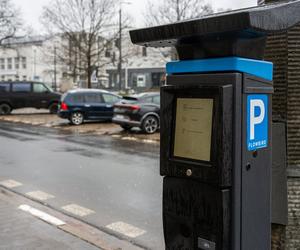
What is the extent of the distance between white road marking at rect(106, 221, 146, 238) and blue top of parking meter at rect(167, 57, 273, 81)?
3.03 m

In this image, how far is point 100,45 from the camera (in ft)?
104

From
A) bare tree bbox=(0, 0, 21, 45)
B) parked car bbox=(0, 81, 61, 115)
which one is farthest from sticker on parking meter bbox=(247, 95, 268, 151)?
bare tree bbox=(0, 0, 21, 45)

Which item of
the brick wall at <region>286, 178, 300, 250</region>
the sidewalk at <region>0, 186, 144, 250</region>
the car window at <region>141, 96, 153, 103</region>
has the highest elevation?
the car window at <region>141, 96, 153, 103</region>

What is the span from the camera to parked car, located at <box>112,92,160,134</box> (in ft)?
48.8

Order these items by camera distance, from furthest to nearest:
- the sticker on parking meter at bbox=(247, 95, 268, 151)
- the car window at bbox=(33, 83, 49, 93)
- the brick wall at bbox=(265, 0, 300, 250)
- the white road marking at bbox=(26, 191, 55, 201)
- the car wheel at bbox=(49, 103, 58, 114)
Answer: the car wheel at bbox=(49, 103, 58, 114), the car window at bbox=(33, 83, 49, 93), the white road marking at bbox=(26, 191, 55, 201), the brick wall at bbox=(265, 0, 300, 250), the sticker on parking meter at bbox=(247, 95, 268, 151)

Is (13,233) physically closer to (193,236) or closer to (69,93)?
(193,236)

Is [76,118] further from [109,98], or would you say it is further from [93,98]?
[109,98]

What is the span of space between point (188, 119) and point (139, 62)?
52609 mm

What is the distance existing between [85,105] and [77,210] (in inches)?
482

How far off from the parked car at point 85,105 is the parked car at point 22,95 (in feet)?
20.0

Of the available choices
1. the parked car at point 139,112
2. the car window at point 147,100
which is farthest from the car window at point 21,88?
the car window at point 147,100

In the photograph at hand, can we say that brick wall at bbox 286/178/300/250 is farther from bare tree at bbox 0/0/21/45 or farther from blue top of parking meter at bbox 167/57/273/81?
bare tree at bbox 0/0/21/45

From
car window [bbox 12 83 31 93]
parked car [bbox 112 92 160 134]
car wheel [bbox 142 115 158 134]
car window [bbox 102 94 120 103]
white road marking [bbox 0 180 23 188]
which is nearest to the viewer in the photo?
white road marking [bbox 0 180 23 188]

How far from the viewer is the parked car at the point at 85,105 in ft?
58.9
